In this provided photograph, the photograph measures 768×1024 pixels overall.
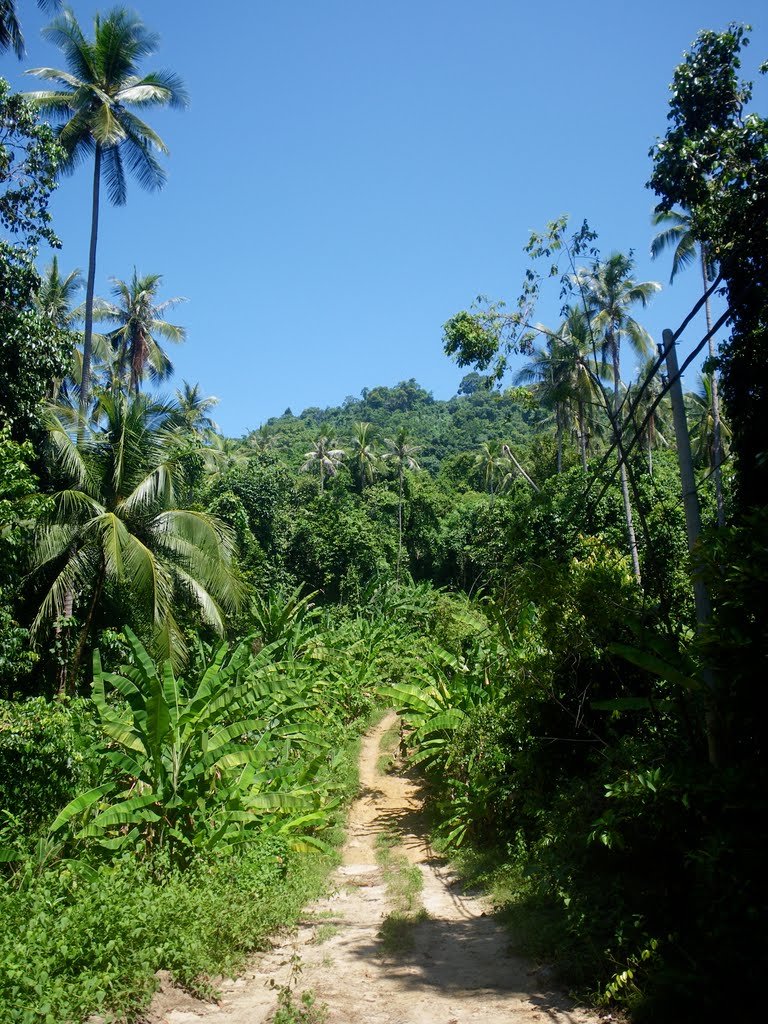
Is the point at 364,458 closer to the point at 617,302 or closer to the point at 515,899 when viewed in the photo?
the point at 617,302

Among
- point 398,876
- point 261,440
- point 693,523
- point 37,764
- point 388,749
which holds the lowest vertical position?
point 398,876

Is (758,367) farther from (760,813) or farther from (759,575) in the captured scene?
(760,813)

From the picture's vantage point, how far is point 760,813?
14.0ft

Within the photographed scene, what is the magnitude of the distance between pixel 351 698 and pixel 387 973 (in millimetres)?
11758

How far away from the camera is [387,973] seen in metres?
5.70

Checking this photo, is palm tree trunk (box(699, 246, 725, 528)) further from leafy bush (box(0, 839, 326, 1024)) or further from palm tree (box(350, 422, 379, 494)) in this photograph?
palm tree (box(350, 422, 379, 494))

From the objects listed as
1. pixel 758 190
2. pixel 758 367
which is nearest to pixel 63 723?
pixel 758 367

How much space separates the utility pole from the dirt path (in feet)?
6.53

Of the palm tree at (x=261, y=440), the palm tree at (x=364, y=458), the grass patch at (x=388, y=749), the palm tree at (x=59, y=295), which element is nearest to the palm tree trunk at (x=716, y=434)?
the grass patch at (x=388, y=749)

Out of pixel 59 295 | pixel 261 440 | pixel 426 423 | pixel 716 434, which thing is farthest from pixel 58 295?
pixel 426 423

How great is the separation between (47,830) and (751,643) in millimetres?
6867

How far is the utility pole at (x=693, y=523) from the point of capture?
4949mm

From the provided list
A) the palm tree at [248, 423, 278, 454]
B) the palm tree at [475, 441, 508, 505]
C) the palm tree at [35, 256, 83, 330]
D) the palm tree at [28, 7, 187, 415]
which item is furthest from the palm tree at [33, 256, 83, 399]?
the palm tree at [248, 423, 278, 454]

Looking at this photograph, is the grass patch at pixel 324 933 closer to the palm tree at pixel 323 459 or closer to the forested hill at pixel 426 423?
the forested hill at pixel 426 423
